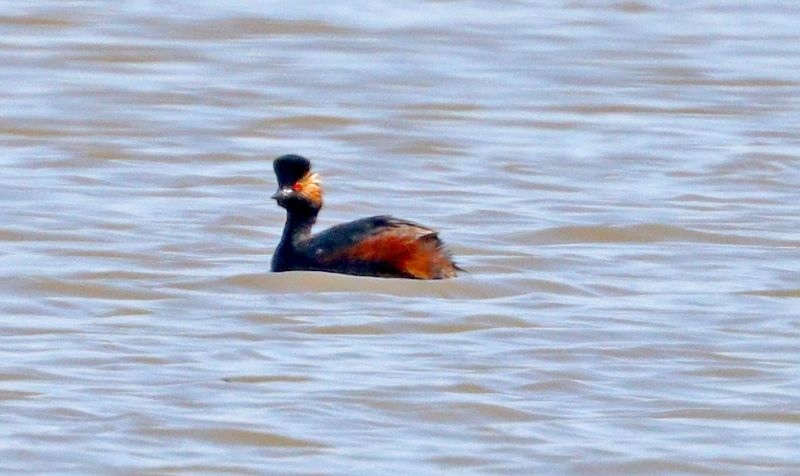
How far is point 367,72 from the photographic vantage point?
1817 centimetres

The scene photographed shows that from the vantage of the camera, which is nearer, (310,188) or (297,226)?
(297,226)

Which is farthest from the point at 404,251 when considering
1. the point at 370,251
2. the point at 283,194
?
the point at 283,194

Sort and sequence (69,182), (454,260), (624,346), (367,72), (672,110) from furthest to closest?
(367,72) → (672,110) → (69,182) → (454,260) → (624,346)

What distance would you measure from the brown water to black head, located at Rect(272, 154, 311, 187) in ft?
1.75

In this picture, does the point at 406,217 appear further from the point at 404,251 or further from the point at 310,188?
the point at 404,251

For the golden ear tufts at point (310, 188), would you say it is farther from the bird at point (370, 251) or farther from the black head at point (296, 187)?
the bird at point (370, 251)

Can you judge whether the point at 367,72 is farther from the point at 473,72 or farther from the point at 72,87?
the point at 72,87

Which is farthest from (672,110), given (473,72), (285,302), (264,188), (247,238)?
(285,302)

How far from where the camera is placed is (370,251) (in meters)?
10.5

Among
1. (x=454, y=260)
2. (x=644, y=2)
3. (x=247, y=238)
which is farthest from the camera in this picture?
(x=644, y=2)

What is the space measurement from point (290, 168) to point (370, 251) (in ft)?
2.18

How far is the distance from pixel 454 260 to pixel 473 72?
24.0 ft

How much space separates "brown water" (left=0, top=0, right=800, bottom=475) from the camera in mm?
7930

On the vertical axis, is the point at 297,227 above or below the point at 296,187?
below
